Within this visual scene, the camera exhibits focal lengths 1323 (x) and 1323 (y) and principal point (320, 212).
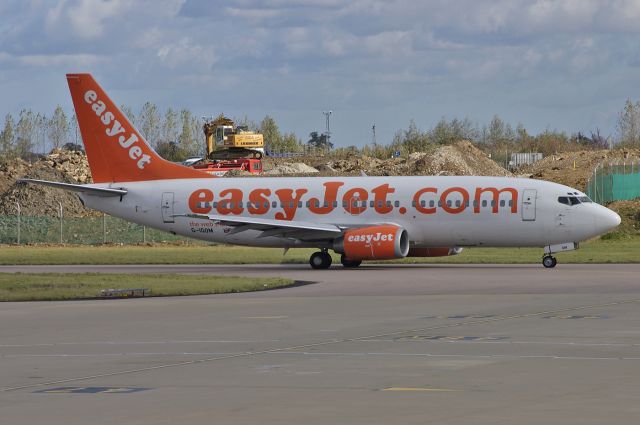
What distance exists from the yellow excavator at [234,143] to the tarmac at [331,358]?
8396 centimetres

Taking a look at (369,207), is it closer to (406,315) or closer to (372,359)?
(406,315)

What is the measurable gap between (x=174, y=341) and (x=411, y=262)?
3180 centimetres

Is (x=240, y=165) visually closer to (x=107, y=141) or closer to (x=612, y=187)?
(x=612, y=187)

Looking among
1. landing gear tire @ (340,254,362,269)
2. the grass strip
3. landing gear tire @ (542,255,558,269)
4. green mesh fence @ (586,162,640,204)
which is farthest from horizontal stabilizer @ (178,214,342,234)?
green mesh fence @ (586,162,640,204)

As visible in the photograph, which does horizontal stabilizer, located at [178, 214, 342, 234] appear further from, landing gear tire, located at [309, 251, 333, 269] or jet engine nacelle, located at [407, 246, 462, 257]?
jet engine nacelle, located at [407, 246, 462, 257]

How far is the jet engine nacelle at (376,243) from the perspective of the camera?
47219 mm

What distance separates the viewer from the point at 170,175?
5400 cm

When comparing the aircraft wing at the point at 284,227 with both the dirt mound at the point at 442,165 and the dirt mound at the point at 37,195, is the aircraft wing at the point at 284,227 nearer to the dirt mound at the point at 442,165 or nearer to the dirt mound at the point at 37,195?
the dirt mound at the point at 37,195

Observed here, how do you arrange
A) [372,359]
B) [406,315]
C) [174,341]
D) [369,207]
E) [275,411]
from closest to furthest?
[275,411] → [372,359] → [174,341] → [406,315] → [369,207]

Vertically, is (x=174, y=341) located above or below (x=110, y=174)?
below

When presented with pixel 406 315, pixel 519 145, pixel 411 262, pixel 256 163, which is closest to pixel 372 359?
pixel 406 315

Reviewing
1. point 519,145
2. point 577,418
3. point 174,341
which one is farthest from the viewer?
point 519,145

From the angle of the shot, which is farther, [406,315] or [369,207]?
[369,207]

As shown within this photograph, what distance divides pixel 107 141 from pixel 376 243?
42.6 ft
